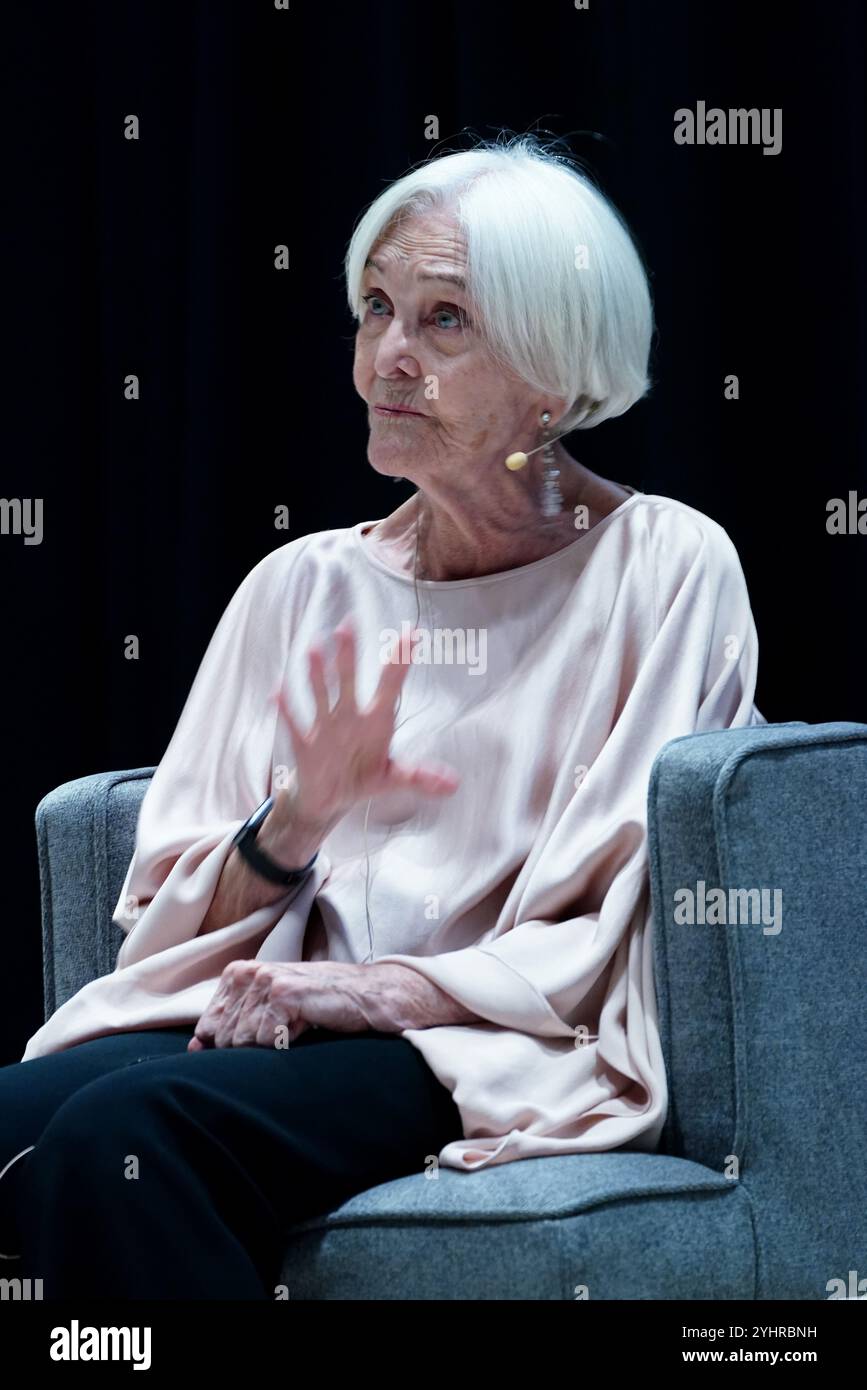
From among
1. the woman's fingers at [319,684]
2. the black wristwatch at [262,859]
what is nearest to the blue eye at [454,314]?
the woman's fingers at [319,684]

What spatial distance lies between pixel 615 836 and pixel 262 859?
0.34m

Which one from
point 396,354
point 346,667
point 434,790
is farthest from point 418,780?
point 396,354

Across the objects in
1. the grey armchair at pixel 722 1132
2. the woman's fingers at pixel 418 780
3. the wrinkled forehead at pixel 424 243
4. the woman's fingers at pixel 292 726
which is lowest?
the grey armchair at pixel 722 1132

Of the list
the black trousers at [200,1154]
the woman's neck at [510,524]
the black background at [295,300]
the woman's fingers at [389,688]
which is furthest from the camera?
the black background at [295,300]

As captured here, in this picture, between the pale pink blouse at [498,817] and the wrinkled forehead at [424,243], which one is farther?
the wrinkled forehead at [424,243]

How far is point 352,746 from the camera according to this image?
169 centimetres

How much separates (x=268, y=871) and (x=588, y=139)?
1198 mm

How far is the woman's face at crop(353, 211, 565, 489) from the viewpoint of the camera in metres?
1.88

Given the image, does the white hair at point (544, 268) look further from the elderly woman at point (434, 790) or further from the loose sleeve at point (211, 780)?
the loose sleeve at point (211, 780)

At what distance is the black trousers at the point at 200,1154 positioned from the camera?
56.0 inches

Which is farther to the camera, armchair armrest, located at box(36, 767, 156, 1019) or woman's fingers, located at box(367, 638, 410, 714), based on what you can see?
armchair armrest, located at box(36, 767, 156, 1019)

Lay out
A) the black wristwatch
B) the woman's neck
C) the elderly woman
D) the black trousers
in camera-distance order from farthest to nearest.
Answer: the woman's neck < the black wristwatch < the elderly woman < the black trousers

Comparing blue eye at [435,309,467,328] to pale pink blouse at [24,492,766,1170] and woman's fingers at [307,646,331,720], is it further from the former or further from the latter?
woman's fingers at [307,646,331,720]

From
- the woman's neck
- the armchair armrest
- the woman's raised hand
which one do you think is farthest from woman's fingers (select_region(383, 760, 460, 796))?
the armchair armrest
